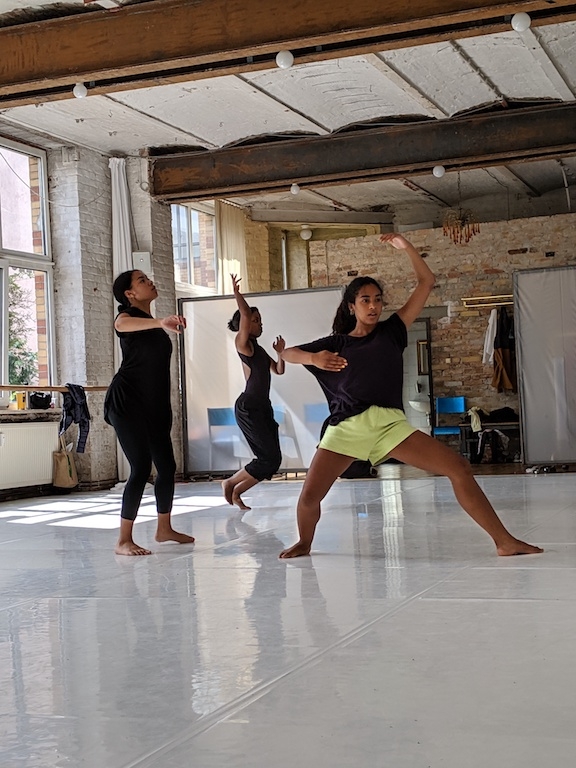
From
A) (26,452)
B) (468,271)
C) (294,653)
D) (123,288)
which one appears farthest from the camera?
(468,271)

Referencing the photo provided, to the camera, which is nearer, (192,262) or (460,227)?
(460,227)

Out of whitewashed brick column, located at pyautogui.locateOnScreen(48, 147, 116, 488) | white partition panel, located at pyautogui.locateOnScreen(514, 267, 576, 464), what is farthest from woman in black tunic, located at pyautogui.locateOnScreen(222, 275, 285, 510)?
white partition panel, located at pyautogui.locateOnScreen(514, 267, 576, 464)

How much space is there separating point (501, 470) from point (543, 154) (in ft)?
11.8

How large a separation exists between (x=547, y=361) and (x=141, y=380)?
272 inches

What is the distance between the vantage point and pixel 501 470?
11539 millimetres

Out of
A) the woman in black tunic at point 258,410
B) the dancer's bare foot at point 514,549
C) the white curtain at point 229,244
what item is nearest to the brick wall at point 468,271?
the white curtain at point 229,244

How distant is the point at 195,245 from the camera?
14.3m

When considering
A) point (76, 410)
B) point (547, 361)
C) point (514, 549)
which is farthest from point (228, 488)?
point (547, 361)

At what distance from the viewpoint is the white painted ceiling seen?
839cm

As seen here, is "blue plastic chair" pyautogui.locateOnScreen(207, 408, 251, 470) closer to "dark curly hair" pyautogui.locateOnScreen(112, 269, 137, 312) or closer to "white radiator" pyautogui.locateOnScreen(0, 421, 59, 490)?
"white radiator" pyautogui.locateOnScreen(0, 421, 59, 490)

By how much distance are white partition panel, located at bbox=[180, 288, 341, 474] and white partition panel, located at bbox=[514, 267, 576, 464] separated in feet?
7.14

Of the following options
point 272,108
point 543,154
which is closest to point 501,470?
point 543,154

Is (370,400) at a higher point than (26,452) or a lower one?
higher

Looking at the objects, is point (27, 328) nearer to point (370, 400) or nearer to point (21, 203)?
point (21, 203)
